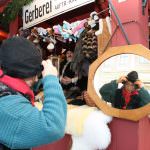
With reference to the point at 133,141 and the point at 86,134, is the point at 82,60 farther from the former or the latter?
the point at 133,141

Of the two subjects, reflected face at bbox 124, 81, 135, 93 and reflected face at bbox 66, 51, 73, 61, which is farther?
reflected face at bbox 66, 51, 73, 61

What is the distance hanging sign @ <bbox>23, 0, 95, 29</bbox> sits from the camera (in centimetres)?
197

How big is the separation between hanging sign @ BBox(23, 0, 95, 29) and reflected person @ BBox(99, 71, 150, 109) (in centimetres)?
67

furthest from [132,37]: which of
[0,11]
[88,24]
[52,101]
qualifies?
[0,11]

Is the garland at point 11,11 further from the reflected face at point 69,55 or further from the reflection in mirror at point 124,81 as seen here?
the reflection in mirror at point 124,81

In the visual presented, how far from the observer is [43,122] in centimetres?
78

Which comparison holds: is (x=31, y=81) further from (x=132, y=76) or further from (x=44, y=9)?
(x=44, y=9)

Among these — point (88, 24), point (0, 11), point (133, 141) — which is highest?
point (0, 11)

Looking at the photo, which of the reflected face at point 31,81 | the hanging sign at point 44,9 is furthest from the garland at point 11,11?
the reflected face at point 31,81

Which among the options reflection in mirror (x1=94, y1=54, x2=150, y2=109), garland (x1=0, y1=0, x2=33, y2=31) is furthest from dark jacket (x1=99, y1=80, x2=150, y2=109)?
garland (x1=0, y1=0, x2=33, y2=31)

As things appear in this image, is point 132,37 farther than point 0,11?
No

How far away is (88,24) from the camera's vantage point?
71.5 inches

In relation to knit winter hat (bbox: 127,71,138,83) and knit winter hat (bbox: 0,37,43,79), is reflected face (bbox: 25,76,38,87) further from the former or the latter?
knit winter hat (bbox: 127,71,138,83)

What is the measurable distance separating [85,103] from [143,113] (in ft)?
1.81
